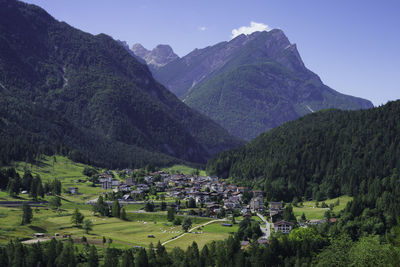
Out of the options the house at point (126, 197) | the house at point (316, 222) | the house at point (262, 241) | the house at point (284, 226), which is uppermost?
the house at point (126, 197)

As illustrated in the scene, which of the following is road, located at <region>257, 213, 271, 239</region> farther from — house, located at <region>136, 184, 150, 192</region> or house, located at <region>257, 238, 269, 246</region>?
house, located at <region>136, 184, 150, 192</region>

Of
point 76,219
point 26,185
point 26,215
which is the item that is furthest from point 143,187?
point 26,215

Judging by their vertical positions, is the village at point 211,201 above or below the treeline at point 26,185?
below

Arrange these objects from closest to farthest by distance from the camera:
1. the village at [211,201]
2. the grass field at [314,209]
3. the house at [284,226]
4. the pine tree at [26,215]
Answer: the pine tree at [26,215] → the house at [284,226] → the grass field at [314,209] → the village at [211,201]

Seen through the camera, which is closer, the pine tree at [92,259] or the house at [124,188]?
the pine tree at [92,259]

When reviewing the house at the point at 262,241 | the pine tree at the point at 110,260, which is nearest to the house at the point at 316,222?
the house at the point at 262,241

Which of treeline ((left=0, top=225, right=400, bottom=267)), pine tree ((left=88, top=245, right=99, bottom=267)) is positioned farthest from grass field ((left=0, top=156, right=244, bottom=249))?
pine tree ((left=88, top=245, right=99, bottom=267))

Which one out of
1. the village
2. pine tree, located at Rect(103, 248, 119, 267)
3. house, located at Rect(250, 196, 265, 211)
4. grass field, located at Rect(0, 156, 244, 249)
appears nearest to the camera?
pine tree, located at Rect(103, 248, 119, 267)

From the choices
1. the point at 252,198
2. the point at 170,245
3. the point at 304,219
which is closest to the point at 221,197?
the point at 252,198

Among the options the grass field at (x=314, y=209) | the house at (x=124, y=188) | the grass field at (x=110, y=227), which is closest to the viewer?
the grass field at (x=110, y=227)

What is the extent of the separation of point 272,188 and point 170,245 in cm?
7759

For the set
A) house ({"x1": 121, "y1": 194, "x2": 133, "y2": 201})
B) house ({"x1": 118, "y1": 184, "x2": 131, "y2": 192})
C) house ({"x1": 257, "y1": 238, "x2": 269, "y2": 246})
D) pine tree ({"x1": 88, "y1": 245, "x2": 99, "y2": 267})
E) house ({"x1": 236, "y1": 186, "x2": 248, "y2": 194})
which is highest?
house ({"x1": 236, "y1": 186, "x2": 248, "y2": 194})

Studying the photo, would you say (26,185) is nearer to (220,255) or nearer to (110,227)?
(110,227)

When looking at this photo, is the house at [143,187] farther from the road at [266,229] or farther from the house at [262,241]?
the house at [262,241]
